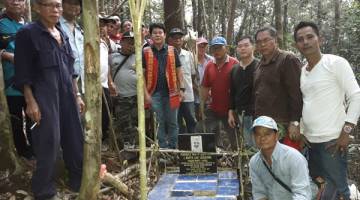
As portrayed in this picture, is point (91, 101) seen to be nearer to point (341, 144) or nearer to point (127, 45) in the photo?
point (341, 144)

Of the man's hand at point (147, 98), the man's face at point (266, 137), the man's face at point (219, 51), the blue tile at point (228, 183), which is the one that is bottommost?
the blue tile at point (228, 183)

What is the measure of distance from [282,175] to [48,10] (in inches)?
101

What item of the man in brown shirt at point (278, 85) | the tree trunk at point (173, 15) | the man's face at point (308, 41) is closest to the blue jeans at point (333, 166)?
the man in brown shirt at point (278, 85)

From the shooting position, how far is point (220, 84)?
617cm

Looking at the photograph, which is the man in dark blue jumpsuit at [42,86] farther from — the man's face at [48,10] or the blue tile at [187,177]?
the blue tile at [187,177]

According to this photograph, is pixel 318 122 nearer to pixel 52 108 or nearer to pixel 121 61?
pixel 52 108

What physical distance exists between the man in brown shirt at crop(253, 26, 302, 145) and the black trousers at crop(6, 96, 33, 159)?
2.60 meters

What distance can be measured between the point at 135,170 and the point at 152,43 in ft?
6.28

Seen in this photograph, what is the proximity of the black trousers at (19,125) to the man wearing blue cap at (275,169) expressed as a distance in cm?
250

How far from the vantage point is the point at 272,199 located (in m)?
3.74

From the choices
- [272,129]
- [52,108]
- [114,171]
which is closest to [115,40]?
[114,171]

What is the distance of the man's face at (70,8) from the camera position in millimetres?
4664

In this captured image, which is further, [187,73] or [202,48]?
[202,48]

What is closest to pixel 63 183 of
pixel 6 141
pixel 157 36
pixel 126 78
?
pixel 6 141
